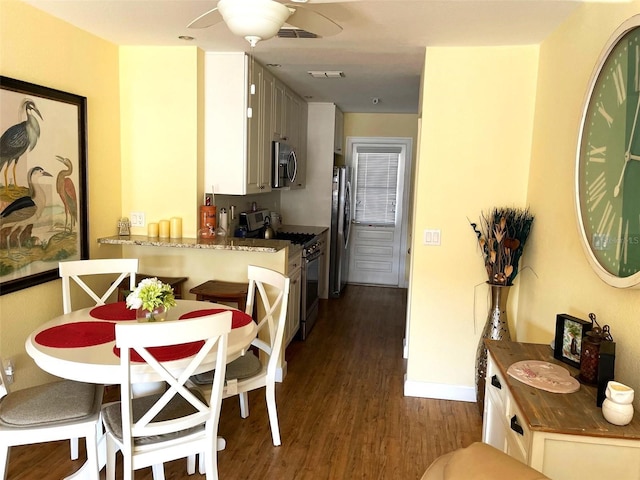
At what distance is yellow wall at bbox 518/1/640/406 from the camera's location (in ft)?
5.93

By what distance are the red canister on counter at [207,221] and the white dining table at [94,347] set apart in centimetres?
102

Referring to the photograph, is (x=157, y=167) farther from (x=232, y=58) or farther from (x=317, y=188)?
(x=317, y=188)

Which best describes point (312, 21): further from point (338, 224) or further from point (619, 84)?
point (338, 224)

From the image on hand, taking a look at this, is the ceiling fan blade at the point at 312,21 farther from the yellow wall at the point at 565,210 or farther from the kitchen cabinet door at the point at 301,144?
the kitchen cabinet door at the point at 301,144

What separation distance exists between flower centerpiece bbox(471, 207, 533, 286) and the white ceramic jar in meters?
1.49

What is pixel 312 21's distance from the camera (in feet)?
6.53

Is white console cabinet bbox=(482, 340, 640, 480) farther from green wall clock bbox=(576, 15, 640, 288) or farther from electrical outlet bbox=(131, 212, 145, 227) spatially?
electrical outlet bbox=(131, 212, 145, 227)

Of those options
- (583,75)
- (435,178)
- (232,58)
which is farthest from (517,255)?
(232,58)

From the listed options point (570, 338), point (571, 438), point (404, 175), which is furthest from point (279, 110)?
point (571, 438)

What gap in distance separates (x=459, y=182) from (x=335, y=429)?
1.79 metres

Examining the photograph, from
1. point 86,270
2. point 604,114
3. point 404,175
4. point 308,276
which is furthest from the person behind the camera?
point 404,175

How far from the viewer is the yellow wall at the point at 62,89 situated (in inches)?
103

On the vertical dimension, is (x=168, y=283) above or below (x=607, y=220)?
below

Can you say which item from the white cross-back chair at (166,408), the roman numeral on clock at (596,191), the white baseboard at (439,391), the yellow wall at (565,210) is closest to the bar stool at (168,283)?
the white cross-back chair at (166,408)
